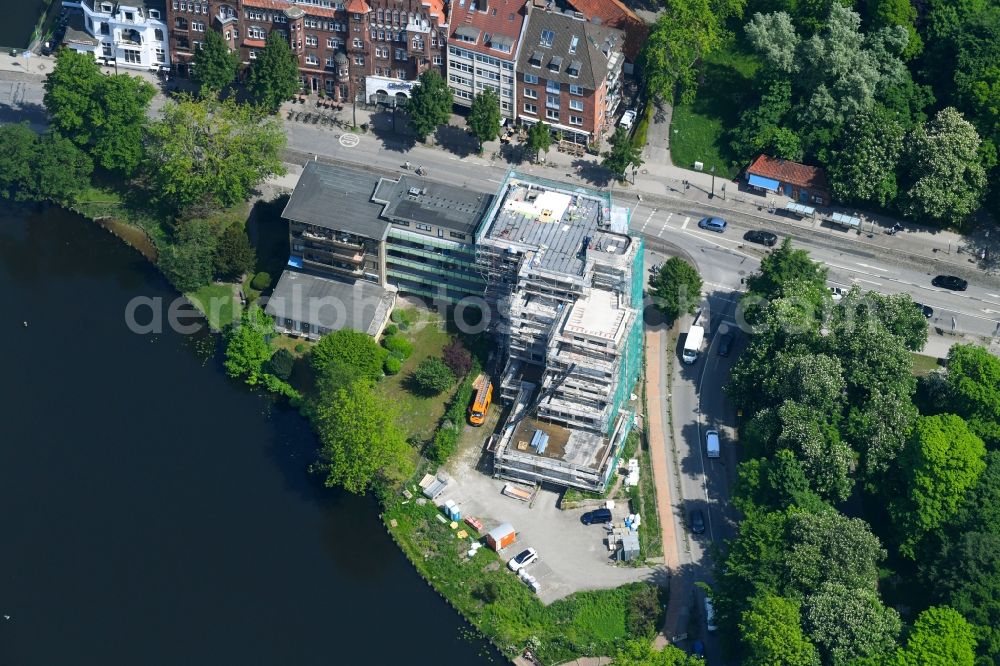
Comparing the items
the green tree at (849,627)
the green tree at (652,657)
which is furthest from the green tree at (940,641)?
the green tree at (652,657)

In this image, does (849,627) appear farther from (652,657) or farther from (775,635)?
(652,657)

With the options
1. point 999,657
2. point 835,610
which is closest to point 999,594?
point 999,657

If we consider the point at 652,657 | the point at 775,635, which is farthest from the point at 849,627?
the point at 652,657

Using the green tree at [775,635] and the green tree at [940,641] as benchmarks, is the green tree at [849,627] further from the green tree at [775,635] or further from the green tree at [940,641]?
the green tree at [940,641]

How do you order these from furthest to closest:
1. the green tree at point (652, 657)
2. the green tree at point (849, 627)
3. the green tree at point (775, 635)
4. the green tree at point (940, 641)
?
the green tree at point (652, 657)
the green tree at point (849, 627)
the green tree at point (775, 635)
the green tree at point (940, 641)

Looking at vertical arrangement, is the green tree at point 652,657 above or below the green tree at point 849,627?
below

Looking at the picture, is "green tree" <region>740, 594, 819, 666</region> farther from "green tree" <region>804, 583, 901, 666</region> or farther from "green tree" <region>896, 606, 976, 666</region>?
"green tree" <region>896, 606, 976, 666</region>

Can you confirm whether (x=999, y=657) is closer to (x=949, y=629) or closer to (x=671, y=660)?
(x=949, y=629)
